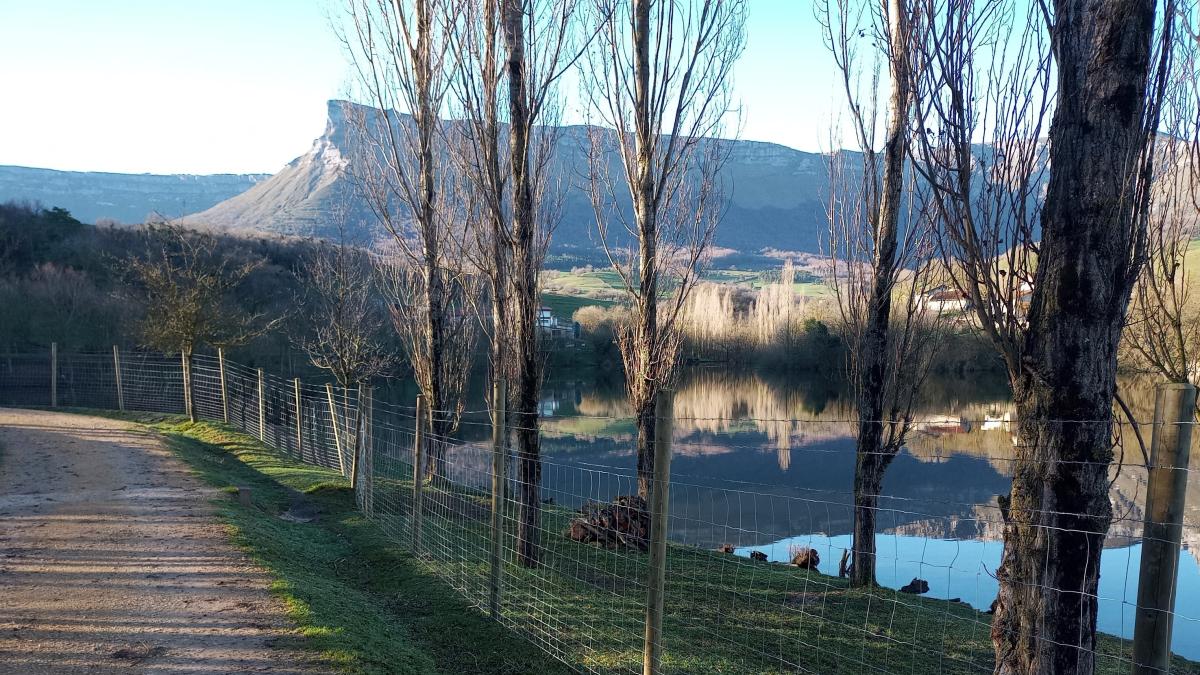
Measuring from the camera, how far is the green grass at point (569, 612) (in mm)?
5441

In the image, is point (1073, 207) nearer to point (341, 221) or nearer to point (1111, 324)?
point (1111, 324)

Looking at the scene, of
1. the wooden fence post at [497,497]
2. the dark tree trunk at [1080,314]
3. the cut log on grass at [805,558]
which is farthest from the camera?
the cut log on grass at [805,558]

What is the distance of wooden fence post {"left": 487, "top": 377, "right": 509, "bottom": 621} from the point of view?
611 centimetres

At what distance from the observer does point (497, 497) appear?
614 cm

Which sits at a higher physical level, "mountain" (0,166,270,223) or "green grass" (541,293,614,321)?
"mountain" (0,166,270,223)

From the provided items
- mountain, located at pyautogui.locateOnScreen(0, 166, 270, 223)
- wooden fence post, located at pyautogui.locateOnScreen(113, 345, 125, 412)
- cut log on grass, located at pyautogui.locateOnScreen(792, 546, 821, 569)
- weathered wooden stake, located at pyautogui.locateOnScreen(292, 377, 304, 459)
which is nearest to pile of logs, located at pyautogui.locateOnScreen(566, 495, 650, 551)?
cut log on grass, located at pyautogui.locateOnScreen(792, 546, 821, 569)

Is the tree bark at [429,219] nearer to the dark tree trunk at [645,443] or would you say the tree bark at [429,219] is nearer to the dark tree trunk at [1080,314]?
the dark tree trunk at [645,443]

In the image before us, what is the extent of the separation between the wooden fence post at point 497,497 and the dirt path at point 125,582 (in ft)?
5.07

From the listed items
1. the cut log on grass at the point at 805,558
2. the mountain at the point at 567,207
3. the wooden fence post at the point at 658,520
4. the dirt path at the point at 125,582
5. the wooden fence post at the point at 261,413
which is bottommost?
→ the cut log on grass at the point at 805,558

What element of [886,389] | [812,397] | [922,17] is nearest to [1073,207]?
[922,17]

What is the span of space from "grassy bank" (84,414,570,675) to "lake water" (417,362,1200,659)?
1.22 m

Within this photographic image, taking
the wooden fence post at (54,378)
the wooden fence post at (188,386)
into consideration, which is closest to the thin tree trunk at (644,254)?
the wooden fence post at (188,386)

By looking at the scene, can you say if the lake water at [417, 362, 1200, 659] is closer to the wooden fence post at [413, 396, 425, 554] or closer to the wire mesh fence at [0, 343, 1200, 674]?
the wire mesh fence at [0, 343, 1200, 674]

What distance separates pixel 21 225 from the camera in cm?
4244
